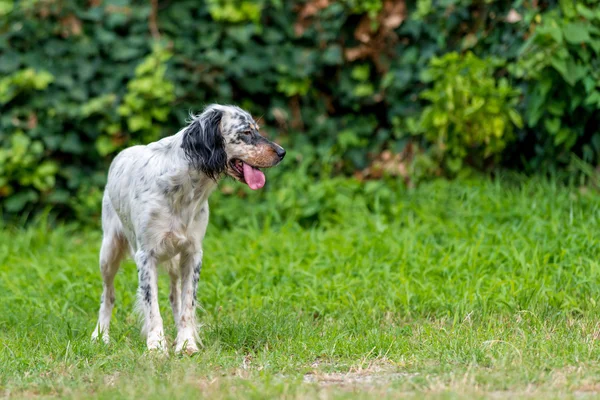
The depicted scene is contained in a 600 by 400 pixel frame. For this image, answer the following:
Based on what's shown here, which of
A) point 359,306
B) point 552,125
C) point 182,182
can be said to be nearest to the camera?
point 182,182

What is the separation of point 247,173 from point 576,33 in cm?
323

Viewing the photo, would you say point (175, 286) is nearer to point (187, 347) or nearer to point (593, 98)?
point (187, 347)

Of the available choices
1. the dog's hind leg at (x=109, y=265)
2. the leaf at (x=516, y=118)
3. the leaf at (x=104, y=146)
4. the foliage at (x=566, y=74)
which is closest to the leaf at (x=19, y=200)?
the leaf at (x=104, y=146)

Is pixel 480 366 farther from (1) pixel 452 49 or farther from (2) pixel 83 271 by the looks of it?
(1) pixel 452 49

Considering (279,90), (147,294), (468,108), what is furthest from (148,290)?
(279,90)

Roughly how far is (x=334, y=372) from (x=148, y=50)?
5293 mm

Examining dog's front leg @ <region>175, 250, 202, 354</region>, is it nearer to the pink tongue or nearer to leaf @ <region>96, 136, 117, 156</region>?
the pink tongue

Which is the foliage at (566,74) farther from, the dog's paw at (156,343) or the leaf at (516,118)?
the dog's paw at (156,343)

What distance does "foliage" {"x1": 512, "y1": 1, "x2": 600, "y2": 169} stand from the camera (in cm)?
695

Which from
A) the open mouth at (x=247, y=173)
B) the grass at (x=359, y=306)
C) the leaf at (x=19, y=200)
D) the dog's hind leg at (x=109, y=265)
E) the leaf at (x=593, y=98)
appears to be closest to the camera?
the grass at (x=359, y=306)

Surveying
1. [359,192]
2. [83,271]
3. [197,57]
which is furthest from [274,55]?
[83,271]

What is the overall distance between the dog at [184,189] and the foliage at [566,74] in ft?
9.57

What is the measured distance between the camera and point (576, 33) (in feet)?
22.7

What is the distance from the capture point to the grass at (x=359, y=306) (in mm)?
4082
